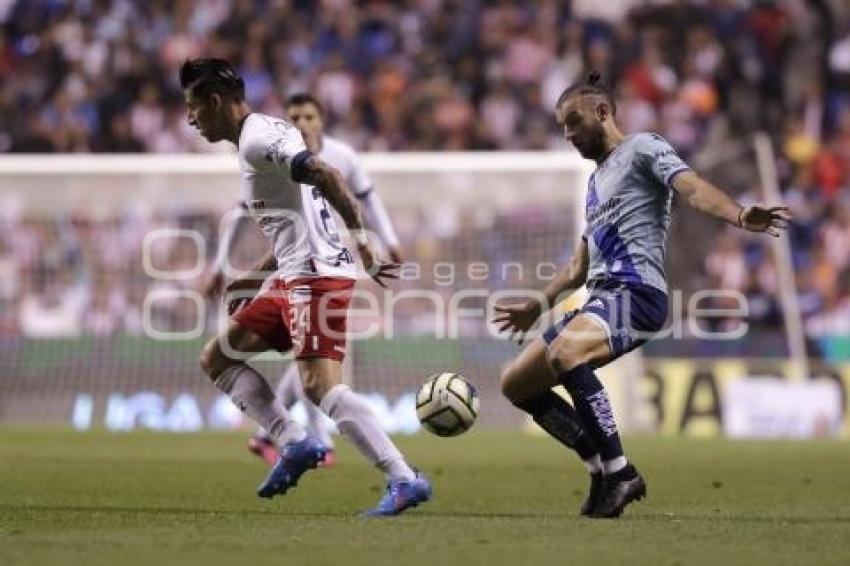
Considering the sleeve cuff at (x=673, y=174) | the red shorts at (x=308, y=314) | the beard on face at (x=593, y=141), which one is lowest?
the red shorts at (x=308, y=314)

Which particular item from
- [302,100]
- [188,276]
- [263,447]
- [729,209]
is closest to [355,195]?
[302,100]

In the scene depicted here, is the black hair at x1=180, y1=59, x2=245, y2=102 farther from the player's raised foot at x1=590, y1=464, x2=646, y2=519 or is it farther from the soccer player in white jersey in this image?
the player's raised foot at x1=590, y1=464, x2=646, y2=519

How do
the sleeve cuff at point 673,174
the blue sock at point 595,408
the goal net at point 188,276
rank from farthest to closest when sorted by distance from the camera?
1. the goal net at point 188,276
2. the blue sock at point 595,408
3. the sleeve cuff at point 673,174

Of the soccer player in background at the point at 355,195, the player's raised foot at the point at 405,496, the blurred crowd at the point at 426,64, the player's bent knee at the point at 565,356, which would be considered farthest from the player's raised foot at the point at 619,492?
the blurred crowd at the point at 426,64

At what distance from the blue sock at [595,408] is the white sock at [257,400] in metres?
1.51

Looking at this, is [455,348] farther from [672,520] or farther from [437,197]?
[672,520]

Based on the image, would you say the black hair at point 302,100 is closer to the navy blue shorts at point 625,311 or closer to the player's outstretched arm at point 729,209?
the navy blue shorts at point 625,311

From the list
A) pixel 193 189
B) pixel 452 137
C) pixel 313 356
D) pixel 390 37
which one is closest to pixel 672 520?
pixel 313 356

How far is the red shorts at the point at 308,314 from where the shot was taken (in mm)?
8883

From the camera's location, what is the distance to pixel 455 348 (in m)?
Answer: 18.5

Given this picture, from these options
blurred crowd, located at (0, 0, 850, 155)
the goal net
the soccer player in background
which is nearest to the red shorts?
the soccer player in background

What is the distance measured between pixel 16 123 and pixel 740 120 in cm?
917

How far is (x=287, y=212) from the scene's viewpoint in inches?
356

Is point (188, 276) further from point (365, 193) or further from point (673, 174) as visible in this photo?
point (673, 174)
